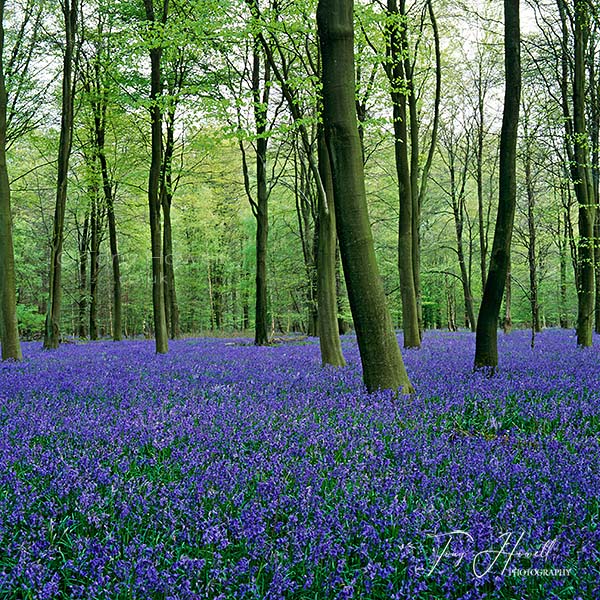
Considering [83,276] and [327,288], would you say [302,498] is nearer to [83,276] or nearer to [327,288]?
[327,288]

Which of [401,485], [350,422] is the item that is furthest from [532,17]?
[401,485]

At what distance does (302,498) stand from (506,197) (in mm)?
6988

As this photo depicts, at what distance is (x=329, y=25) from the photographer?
6352 mm

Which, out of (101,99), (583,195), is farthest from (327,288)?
(101,99)

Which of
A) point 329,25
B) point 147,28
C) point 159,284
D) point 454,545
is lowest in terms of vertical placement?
point 454,545

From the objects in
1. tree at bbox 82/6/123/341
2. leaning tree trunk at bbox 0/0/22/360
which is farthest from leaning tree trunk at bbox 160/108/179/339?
leaning tree trunk at bbox 0/0/22/360

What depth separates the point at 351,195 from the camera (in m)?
6.36

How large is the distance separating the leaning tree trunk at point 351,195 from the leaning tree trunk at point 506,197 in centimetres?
260

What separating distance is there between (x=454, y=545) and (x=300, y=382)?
517 cm

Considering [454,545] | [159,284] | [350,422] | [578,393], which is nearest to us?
[454,545]

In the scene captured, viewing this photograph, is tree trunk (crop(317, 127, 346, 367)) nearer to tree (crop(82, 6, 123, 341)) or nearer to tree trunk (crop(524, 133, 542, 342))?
tree trunk (crop(524, 133, 542, 342))

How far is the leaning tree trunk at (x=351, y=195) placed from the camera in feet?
20.8

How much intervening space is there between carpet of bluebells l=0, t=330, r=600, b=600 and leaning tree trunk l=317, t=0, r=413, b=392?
2.64 ft

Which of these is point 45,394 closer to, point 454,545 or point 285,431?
point 285,431
